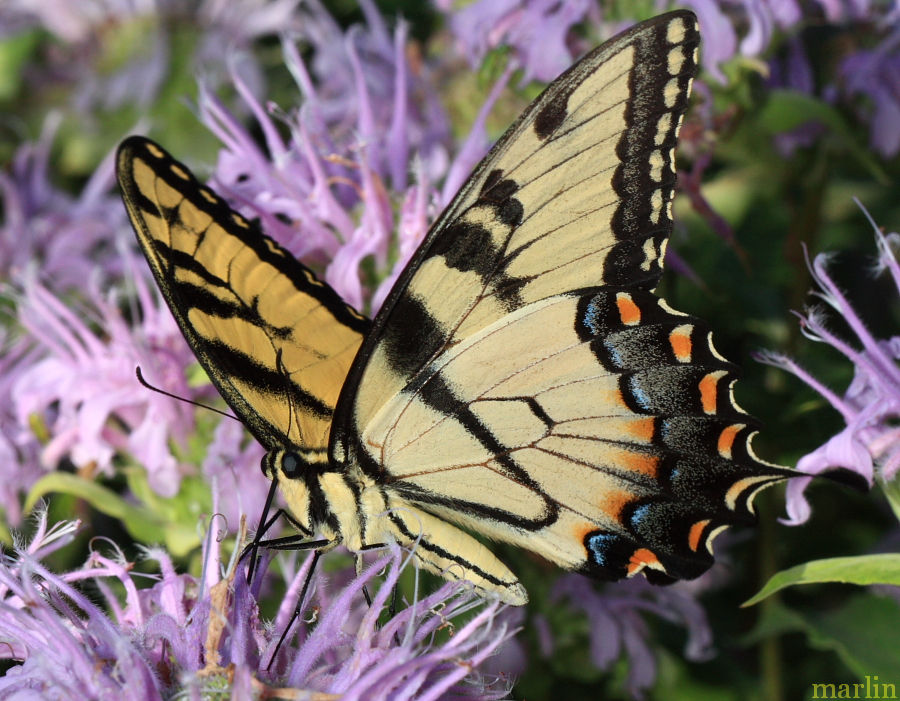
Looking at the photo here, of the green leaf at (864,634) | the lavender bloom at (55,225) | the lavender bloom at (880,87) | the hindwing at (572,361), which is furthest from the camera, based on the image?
the lavender bloom at (55,225)

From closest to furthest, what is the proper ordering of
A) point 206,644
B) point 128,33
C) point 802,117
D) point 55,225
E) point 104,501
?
1. point 206,644
2. point 104,501
3. point 802,117
4. point 55,225
5. point 128,33

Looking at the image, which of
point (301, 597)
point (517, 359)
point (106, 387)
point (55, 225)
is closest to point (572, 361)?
point (517, 359)

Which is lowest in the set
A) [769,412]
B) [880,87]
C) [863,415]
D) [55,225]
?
[863,415]

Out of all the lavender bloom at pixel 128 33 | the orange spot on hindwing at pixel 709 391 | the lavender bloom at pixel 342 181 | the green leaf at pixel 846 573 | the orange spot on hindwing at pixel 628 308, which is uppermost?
the lavender bloom at pixel 128 33

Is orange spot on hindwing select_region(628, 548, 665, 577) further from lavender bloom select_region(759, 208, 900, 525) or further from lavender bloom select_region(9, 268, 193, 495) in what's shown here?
lavender bloom select_region(9, 268, 193, 495)

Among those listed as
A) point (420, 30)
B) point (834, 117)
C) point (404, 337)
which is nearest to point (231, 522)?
point (404, 337)

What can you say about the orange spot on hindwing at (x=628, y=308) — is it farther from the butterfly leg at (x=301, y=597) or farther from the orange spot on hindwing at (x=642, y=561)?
the butterfly leg at (x=301, y=597)

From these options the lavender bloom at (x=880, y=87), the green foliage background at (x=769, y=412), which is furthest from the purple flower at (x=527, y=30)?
the lavender bloom at (x=880, y=87)

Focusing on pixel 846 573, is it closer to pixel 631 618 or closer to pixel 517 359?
pixel 517 359
